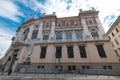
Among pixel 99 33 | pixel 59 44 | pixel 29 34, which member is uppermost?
pixel 29 34

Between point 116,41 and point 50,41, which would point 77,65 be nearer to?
point 50,41

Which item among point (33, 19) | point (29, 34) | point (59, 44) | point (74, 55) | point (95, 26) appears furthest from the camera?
point (33, 19)

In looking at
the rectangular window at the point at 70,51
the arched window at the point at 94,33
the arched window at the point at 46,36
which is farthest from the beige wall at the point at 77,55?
the arched window at the point at 46,36

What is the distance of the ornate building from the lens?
1852cm

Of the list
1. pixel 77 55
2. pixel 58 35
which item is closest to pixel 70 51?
pixel 77 55

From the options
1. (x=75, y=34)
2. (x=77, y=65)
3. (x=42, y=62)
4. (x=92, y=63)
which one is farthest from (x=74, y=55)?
(x=42, y=62)

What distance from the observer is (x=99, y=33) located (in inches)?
883

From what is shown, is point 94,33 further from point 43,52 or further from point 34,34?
point 34,34

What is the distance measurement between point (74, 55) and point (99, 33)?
894 centimetres

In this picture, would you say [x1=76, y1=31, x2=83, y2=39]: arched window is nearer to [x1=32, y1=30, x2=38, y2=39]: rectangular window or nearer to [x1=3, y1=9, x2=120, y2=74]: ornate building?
[x1=3, y1=9, x2=120, y2=74]: ornate building

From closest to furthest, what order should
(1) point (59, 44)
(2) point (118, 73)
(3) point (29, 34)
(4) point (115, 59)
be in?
(2) point (118, 73) → (4) point (115, 59) → (1) point (59, 44) → (3) point (29, 34)

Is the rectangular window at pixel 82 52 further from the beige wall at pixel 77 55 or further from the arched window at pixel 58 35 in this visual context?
the arched window at pixel 58 35

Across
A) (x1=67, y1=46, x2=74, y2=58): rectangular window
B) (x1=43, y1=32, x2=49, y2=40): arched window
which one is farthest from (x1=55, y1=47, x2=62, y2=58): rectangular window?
(x1=43, y1=32, x2=49, y2=40): arched window

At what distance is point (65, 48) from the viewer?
21.6 metres
